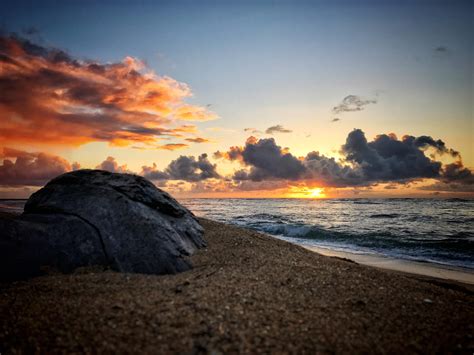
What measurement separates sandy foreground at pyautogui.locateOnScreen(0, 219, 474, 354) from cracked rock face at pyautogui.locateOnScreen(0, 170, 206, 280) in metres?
0.47

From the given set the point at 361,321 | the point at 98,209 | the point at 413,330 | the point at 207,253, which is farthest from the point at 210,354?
the point at 98,209

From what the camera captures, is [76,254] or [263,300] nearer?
[263,300]

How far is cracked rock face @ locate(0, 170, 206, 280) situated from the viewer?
584 centimetres

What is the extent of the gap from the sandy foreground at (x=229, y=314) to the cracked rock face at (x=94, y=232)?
0.47 meters

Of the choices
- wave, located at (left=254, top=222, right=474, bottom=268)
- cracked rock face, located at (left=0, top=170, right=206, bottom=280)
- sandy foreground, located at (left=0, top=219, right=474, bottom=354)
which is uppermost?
cracked rock face, located at (left=0, top=170, right=206, bottom=280)

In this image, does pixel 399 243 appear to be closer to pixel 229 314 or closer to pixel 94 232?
pixel 229 314

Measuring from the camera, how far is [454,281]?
9062 millimetres

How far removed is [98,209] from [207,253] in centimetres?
311

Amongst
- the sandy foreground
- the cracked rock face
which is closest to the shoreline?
the sandy foreground

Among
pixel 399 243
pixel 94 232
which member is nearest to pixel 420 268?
pixel 399 243

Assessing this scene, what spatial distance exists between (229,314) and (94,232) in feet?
13.8

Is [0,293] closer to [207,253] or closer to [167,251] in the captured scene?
[167,251]

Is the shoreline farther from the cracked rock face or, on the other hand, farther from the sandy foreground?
the cracked rock face

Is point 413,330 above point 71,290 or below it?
below
